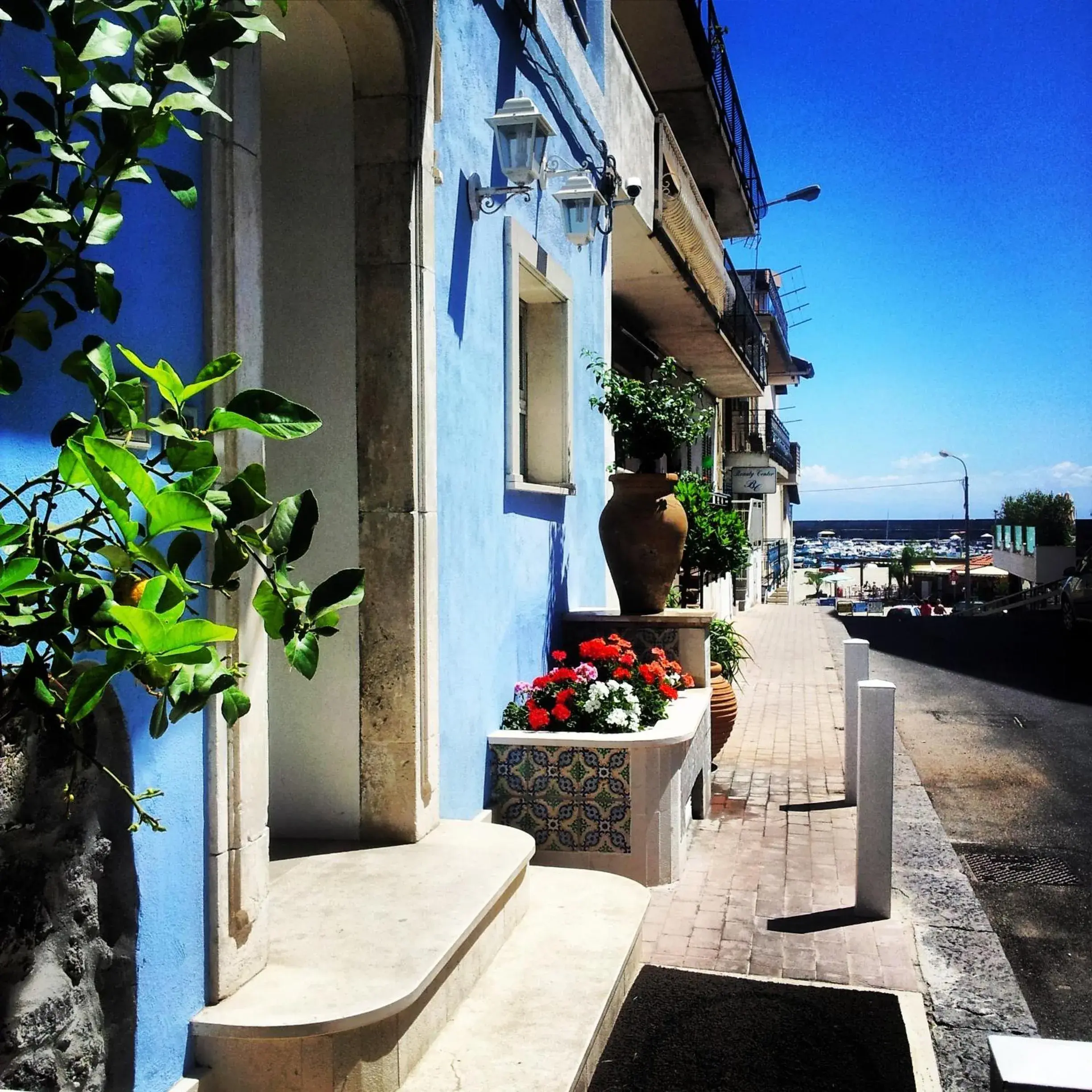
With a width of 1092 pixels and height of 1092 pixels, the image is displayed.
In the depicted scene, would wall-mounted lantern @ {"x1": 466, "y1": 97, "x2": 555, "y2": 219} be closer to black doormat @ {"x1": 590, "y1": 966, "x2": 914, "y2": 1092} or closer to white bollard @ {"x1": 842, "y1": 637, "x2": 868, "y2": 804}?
black doormat @ {"x1": 590, "y1": 966, "x2": 914, "y2": 1092}

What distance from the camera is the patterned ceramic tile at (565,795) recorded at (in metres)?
5.44

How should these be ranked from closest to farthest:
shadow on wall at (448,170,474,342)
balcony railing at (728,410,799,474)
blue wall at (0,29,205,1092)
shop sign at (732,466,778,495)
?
Result: 1. blue wall at (0,29,205,1092)
2. shadow on wall at (448,170,474,342)
3. shop sign at (732,466,778,495)
4. balcony railing at (728,410,799,474)

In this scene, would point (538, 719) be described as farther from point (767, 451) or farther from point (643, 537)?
point (767, 451)

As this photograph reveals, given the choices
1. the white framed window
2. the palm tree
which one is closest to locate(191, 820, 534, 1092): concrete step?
the white framed window

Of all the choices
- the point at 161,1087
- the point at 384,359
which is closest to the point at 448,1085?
the point at 161,1087

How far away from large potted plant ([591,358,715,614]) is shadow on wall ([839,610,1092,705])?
7.29 meters

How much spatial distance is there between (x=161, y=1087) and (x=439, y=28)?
426 centimetres

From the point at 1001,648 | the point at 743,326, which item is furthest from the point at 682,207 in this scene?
the point at 1001,648

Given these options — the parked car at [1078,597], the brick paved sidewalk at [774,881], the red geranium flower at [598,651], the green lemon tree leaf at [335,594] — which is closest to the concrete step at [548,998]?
the brick paved sidewalk at [774,881]

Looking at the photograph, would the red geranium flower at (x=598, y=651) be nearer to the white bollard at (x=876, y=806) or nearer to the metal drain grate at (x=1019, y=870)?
the white bollard at (x=876, y=806)

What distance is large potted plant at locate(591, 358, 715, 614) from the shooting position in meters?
6.95

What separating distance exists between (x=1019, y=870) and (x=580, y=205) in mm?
4645

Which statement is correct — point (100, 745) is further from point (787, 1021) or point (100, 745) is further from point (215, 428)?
point (787, 1021)

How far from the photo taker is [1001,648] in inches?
698
